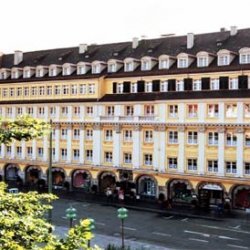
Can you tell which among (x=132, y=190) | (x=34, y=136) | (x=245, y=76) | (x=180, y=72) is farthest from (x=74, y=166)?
(x=34, y=136)

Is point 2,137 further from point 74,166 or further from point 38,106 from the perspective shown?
point 38,106

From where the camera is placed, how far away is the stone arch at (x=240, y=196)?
49097mm

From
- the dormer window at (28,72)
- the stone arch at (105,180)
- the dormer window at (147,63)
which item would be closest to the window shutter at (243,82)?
the dormer window at (147,63)

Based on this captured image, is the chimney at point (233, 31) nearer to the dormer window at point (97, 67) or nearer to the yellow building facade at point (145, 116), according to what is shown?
the yellow building facade at point (145, 116)

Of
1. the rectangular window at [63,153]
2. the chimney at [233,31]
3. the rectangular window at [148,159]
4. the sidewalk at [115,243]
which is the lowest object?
the sidewalk at [115,243]

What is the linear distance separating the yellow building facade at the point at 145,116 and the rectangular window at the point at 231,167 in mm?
99

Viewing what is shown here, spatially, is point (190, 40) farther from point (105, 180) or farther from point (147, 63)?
point (105, 180)

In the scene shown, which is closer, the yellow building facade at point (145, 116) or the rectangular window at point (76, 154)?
the yellow building facade at point (145, 116)

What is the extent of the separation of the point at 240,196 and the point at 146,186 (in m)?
11.4

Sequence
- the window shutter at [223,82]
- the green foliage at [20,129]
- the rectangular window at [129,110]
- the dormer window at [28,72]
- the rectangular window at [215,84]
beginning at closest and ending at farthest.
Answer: the green foliage at [20,129], the window shutter at [223,82], the rectangular window at [215,84], the rectangular window at [129,110], the dormer window at [28,72]

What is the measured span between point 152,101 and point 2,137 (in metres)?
44.5

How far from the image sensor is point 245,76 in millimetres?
50094

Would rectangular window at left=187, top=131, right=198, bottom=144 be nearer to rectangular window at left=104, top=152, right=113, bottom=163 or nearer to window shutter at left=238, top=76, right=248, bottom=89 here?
window shutter at left=238, top=76, right=248, bottom=89

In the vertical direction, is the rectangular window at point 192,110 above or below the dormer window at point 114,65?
below
